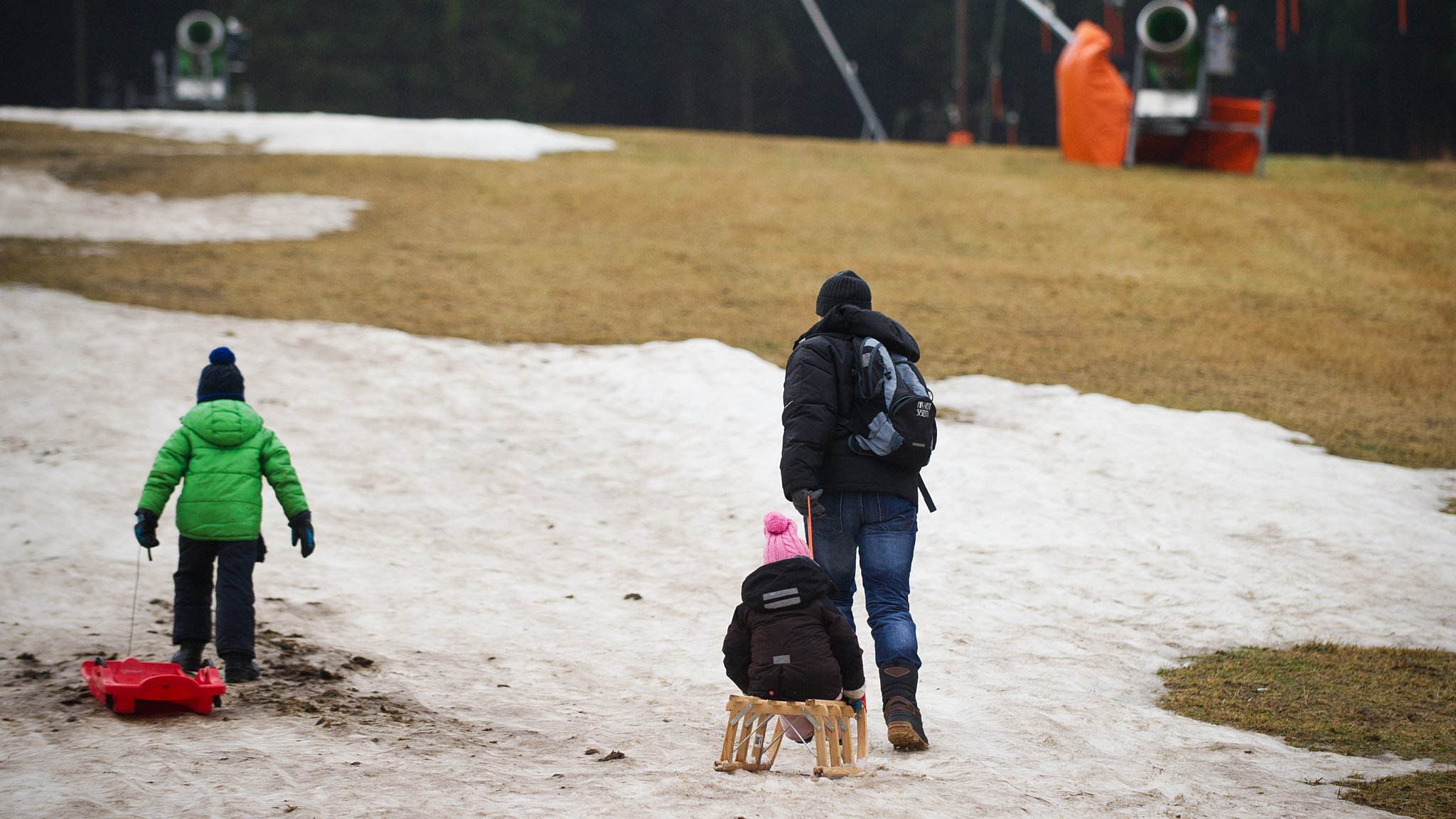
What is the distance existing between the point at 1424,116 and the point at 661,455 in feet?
192

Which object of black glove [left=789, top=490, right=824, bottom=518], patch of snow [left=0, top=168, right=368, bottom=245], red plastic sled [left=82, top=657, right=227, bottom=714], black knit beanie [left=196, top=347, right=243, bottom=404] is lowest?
red plastic sled [left=82, top=657, right=227, bottom=714]

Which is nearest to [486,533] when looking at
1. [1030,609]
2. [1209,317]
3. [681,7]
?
[1030,609]

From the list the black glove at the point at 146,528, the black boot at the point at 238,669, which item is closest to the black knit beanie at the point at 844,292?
the black boot at the point at 238,669

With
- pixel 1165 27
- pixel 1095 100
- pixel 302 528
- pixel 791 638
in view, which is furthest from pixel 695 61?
pixel 791 638

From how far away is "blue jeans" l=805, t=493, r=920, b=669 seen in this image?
559 cm

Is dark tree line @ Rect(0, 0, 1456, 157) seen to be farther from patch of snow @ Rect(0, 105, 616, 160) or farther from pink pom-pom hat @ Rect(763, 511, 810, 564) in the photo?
pink pom-pom hat @ Rect(763, 511, 810, 564)

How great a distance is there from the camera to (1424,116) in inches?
2271

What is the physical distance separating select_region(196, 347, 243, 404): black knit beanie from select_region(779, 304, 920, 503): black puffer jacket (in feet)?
10.5

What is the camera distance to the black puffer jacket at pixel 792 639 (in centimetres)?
520

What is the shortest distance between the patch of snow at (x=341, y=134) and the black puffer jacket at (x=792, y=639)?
20.9 meters

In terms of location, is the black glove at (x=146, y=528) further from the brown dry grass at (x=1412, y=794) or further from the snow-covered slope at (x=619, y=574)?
the brown dry grass at (x=1412, y=794)

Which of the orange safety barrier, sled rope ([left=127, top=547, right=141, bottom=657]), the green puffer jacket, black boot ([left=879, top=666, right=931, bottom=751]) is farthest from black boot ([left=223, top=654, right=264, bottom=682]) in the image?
the orange safety barrier

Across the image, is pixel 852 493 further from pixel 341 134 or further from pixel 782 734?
pixel 341 134

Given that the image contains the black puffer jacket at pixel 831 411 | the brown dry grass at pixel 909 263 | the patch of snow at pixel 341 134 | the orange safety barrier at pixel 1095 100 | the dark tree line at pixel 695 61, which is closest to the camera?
the black puffer jacket at pixel 831 411
